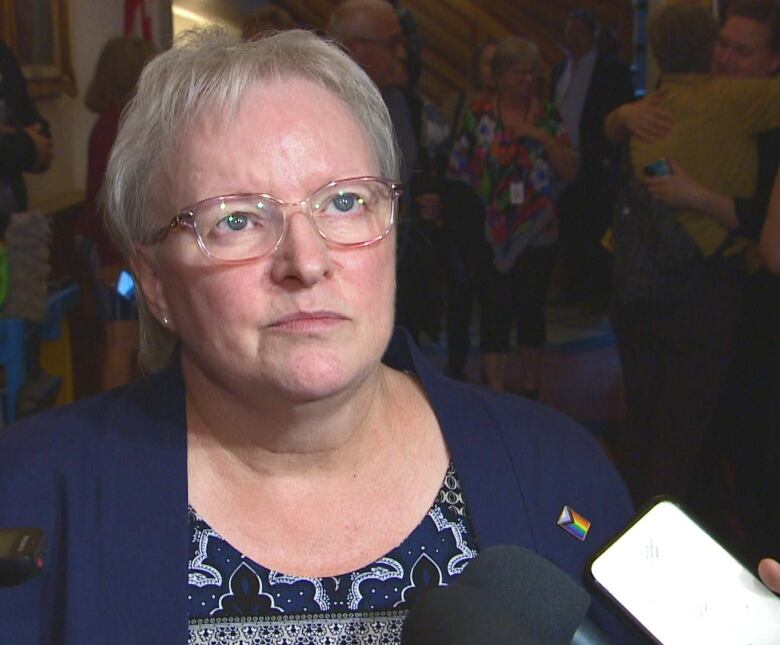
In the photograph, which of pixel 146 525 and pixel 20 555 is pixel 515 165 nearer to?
pixel 146 525

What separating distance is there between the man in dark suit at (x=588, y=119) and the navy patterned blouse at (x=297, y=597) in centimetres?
474

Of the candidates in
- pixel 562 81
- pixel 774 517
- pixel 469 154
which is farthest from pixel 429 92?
pixel 774 517

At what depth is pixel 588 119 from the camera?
19.6 ft

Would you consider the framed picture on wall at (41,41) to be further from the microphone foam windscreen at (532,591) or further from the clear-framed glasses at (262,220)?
the microphone foam windscreen at (532,591)

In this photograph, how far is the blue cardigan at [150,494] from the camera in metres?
1.21

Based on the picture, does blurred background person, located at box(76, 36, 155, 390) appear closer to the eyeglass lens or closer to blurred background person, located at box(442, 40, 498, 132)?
blurred background person, located at box(442, 40, 498, 132)

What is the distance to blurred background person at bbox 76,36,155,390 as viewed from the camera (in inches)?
140

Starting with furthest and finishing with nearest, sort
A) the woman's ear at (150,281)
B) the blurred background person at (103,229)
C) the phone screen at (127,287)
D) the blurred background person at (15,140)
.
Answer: the blurred background person at (103,229), the blurred background person at (15,140), the phone screen at (127,287), the woman's ear at (150,281)

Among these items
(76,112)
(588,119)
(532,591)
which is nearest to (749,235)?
(532,591)

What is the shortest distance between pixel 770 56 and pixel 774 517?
3.89 ft

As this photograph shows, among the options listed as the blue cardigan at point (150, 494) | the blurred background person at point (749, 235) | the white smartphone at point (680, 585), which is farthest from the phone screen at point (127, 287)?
the blurred background person at point (749, 235)

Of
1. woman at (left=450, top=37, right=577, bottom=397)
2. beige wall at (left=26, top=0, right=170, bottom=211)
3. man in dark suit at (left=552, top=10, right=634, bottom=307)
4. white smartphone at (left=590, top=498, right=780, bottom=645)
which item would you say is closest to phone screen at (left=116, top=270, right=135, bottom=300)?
white smartphone at (left=590, top=498, right=780, bottom=645)

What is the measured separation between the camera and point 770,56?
291 centimetres

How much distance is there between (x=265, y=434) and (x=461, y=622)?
2.03 ft
